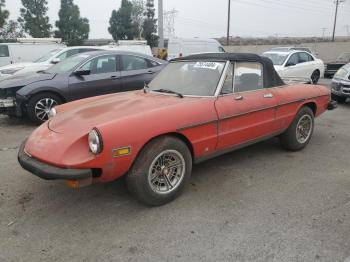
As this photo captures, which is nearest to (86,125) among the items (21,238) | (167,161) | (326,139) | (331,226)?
(167,161)

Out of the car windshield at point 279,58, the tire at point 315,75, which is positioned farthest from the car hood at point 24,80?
the tire at point 315,75

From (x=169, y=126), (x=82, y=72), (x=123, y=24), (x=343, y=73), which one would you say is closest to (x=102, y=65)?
(x=82, y=72)

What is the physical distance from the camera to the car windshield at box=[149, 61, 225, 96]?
14.6 feet

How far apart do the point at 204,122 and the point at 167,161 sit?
63 cm

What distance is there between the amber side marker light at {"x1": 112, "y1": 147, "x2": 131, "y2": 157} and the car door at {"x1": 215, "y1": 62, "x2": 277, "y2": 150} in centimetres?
128

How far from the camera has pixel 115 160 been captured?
11.1 feet

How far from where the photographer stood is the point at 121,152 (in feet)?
11.2

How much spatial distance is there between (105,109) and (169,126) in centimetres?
84

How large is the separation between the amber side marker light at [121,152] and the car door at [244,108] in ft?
4.20

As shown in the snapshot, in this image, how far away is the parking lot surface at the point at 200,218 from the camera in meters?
3.04

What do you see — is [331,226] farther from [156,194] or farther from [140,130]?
[140,130]

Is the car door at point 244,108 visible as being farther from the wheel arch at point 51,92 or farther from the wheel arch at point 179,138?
the wheel arch at point 51,92

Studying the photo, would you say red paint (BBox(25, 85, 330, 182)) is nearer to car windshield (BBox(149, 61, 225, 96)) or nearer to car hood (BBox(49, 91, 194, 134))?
car hood (BBox(49, 91, 194, 134))

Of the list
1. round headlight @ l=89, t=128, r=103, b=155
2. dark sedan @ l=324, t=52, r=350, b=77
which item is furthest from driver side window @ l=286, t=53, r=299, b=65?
round headlight @ l=89, t=128, r=103, b=155
